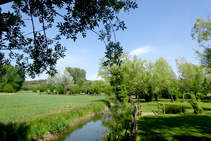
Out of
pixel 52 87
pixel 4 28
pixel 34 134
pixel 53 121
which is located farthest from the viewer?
pixel 52 87

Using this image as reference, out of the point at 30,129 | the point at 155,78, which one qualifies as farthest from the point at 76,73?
the point at 30,129

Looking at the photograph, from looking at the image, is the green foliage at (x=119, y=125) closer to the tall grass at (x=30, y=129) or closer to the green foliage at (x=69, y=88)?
the tall grass at (x=30, y=129)

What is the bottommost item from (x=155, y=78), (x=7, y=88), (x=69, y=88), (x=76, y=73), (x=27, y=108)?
(x=27, y=108)

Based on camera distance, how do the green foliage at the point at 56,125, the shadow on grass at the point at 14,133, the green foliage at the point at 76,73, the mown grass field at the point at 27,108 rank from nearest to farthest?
the shadow on grass at the point at 14,133, the green foliage at the point at 56,125, the mown grass field at the point at 27,108, the green foliage at the point at 76,73

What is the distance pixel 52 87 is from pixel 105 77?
2002 inches

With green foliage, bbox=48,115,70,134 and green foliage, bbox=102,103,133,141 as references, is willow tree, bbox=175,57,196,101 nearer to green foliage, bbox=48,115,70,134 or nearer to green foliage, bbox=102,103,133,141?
green foliage, bbox=102,103,133,141

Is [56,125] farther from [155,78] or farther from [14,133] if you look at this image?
[155,78]

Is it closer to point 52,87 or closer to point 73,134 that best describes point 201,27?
point 73,134

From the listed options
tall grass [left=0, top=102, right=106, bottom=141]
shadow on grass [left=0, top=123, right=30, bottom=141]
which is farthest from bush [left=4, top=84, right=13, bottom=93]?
shadow on grass [left=0, top=123, right=30, bottom=141]

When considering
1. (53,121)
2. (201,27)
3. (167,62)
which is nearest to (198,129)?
(53,121)

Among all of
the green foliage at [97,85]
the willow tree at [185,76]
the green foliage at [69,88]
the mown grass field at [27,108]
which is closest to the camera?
the mown grass field at [27,108]

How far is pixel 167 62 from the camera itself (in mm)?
35781

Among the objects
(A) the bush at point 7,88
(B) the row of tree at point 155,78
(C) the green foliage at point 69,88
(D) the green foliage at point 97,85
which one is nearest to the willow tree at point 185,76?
(B) the row of tree at point 155,78

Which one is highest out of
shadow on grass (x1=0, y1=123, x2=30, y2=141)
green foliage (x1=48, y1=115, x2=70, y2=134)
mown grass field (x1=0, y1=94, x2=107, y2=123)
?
shadow on grass (x1=0, y1=123, x2=30, y2=141)
